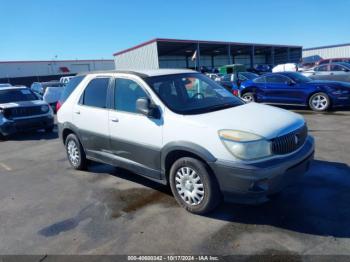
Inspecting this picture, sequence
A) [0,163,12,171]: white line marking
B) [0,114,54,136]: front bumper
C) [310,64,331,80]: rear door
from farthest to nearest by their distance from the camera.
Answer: [310,64,331,80]: rear door
[0,114,54,136]: front bumper
[0,163,12,171]: white line marking

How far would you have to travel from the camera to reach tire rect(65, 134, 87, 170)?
18.9 feet

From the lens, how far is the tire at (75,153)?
5.77 meters

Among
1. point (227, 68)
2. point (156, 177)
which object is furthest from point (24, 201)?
point (227, 68)

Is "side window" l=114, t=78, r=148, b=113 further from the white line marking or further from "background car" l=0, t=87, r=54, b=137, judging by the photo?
"background car" l=0, t=87, r=54, b=137

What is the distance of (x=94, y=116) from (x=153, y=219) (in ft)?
7.02

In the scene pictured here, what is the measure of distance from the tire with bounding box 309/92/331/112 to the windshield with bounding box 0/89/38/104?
10.2 m

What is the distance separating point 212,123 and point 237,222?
4.11ft

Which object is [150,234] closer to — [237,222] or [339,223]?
[237,222]

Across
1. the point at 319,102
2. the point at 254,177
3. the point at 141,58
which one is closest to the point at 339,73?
the point at 319,102

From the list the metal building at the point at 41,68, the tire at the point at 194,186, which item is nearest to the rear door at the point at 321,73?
the tire at the point at 194,186

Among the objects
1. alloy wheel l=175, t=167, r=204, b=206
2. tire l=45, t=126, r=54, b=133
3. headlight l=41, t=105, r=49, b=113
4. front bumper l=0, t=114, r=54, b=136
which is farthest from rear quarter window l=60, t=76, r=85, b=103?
tire l=45, t=126, r=54, b=133

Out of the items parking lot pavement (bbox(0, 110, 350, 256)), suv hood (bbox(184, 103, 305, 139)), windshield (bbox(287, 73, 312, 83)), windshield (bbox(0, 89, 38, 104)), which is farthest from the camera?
windshield (bbox(287, 73, 312, 83))

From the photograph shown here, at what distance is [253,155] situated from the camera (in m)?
3.33

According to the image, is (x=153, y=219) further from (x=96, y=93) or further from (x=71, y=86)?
(x=71, y=86)
